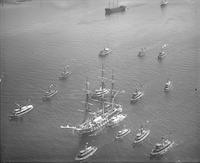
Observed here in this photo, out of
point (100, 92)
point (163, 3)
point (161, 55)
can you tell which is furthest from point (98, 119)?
point (163, 3)

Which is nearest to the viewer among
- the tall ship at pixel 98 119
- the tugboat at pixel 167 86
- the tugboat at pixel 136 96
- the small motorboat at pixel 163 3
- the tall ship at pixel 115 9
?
the tall ship at pixel 98 119

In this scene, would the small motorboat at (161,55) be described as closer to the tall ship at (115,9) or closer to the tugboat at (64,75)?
the tugboat at (64,75)

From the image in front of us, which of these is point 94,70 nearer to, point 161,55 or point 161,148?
point 161,55

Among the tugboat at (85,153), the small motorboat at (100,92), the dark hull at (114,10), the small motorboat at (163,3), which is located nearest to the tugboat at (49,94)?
the small motorboat at (100,92)

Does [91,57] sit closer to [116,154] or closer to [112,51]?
[112,51]

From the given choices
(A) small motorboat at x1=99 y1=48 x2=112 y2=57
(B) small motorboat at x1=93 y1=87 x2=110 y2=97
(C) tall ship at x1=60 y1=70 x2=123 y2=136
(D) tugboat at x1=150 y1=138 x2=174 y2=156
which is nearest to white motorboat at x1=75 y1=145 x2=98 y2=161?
(C) tall ship at x1=60 y1=70 x2=123 y2=136

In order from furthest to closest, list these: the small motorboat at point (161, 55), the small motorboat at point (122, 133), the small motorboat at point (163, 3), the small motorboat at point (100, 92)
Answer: the small motorboat at point (163, 3) → the small motorboat at point (161, 55) → the small motorboat at point (100, 92) → the small motorboat at point (122, 133)

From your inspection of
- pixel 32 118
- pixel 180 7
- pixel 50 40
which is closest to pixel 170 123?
pixel 32 118
